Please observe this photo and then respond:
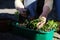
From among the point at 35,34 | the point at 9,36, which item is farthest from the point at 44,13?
the point at 9,36

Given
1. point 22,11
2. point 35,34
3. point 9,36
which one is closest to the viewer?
point 35,34

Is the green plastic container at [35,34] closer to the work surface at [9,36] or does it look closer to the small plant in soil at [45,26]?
the small plant in soil at [45,26]

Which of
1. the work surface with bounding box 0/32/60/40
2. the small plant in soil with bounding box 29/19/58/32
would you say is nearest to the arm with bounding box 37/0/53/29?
the small plant in soil with bounding box 29/19/58/32

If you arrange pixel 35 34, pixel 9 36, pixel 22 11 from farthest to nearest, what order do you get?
pixel 9 36
pixel 22 11
pixel 35 34

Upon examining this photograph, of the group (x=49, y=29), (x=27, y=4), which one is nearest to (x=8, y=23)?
(x=27, y=4)

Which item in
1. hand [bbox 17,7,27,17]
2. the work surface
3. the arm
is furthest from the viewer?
the work surface

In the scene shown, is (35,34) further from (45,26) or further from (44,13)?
(44,13)

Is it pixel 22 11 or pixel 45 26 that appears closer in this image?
pixel 45 26

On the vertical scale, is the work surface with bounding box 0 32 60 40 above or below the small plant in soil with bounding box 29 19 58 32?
below

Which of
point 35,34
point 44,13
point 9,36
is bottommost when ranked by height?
point 9,36

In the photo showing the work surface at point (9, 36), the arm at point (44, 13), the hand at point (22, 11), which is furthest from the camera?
the work surface at point (9, 36)

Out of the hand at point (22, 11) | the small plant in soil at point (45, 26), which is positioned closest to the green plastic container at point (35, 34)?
the small plant in soil at point (45, 26)

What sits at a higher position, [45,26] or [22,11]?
[22,11]

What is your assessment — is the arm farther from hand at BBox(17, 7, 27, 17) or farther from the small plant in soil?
hand at BBox(17, 7, 27, 17)
